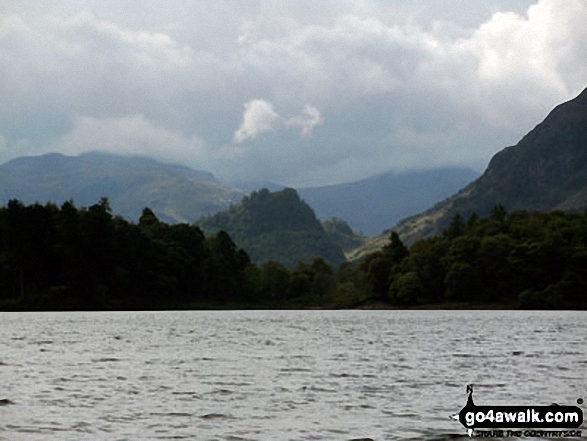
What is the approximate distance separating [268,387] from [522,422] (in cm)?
1748

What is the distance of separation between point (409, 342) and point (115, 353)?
3018 cm

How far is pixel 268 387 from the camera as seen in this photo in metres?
45.2

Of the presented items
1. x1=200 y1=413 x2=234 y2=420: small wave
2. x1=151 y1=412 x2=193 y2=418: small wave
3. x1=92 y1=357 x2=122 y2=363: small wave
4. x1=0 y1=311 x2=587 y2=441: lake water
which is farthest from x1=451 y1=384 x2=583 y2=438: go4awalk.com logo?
x1=92 y1=357 x2=122 y2=363: small wave

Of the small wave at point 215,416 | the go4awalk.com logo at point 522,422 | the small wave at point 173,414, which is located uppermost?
the go4awalk.com logo at point 522,422

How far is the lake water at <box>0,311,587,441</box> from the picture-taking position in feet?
105

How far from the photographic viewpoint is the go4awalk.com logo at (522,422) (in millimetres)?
29234

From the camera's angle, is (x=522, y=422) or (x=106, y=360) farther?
(x=106, y=360)

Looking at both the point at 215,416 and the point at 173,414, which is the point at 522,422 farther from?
the point at 173,414

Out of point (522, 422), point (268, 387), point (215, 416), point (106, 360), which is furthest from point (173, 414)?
point (106, 360)

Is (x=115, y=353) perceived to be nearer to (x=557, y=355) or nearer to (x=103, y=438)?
(x=557, y=355)

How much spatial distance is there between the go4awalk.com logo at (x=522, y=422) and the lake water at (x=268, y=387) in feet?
2.54

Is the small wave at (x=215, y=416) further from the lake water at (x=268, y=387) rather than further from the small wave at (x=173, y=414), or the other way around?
the small wave at (x=173, y=414)

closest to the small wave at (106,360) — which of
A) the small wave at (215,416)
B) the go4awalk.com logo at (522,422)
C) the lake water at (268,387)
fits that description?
the lake water at (268,387)

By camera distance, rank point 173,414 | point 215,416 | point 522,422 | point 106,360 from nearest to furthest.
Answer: point 522,422 → point 215,416 → point 173,414 → point 106,360
